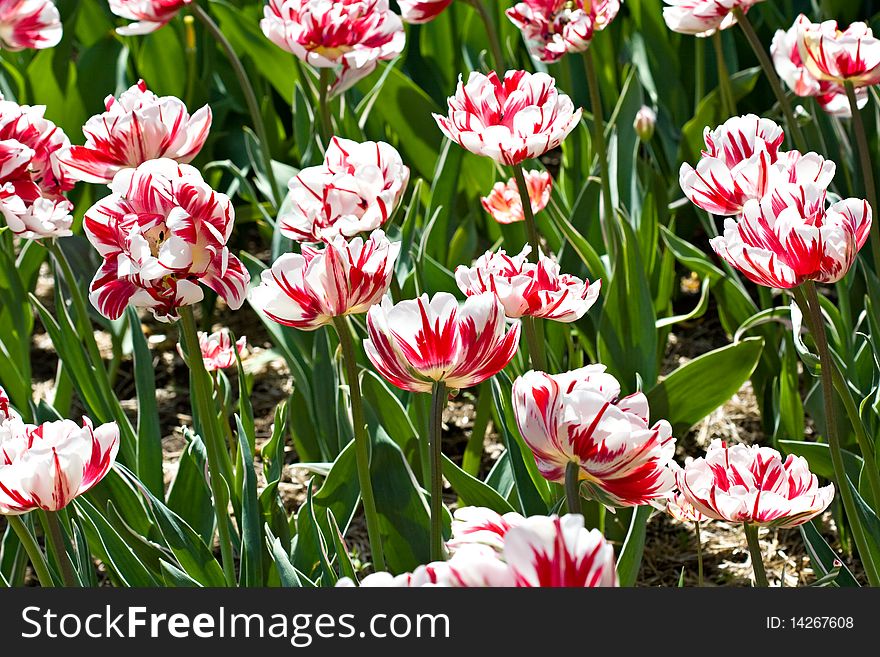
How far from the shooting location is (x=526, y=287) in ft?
2.87

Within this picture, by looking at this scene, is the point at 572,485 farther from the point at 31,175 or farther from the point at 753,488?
the point at 31,175

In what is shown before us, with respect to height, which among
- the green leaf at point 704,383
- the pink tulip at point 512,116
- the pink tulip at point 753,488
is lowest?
the green leaf at point 704,383

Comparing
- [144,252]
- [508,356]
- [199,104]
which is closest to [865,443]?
[508,356]

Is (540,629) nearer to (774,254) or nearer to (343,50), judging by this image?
(774,254)

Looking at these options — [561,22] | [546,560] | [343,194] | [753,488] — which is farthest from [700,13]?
[546,560]

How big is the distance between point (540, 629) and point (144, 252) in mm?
376

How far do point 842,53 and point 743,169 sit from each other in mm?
357

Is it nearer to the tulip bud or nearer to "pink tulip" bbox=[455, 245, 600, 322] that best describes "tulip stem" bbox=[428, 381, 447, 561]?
"pink tulip" bbox=[455, 245, 600, 322]

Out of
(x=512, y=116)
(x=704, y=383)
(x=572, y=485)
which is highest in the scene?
(x=512, y=116)

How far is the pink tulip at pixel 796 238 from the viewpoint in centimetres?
78

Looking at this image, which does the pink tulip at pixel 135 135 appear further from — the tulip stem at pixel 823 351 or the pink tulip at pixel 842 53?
the pink tulip at pixel 842 53

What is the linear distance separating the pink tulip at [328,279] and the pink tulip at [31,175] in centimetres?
27

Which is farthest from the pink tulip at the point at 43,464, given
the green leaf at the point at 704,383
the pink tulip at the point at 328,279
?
the green leaf at the point at 704,383

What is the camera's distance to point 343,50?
1311mm
